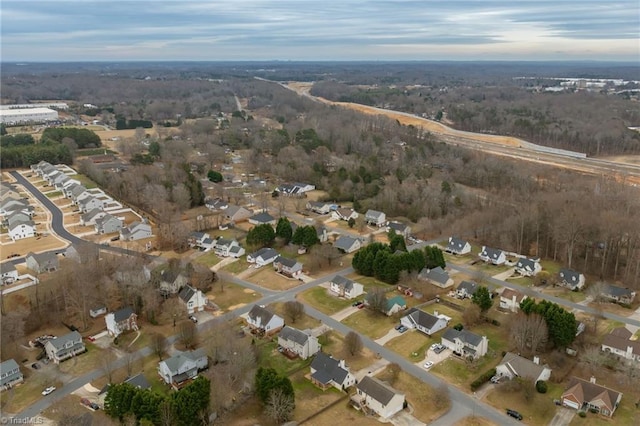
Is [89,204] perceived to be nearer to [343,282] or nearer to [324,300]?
[324,300]

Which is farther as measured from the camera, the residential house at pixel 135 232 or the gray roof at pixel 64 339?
the residential house at pixel 135 232

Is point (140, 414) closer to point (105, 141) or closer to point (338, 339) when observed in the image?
point (338, 339)

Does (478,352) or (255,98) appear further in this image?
(255,98)

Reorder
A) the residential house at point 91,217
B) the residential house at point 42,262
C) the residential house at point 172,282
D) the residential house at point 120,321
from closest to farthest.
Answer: the residential house at point 120,321
the residential house at point 172,282
the residential house at point 42,262
the residential house at point 91,217

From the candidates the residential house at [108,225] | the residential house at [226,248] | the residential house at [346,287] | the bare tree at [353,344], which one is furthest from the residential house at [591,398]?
the residential house at [108,225]

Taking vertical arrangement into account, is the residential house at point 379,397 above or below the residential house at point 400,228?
below

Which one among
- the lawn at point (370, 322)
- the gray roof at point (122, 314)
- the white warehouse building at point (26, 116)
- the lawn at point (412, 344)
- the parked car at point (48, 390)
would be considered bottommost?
the lawn at point (412, 344)

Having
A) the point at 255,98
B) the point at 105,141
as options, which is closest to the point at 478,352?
the point at 105,141

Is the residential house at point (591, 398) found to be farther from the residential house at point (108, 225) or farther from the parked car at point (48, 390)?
the residential house at point (108, 225)
